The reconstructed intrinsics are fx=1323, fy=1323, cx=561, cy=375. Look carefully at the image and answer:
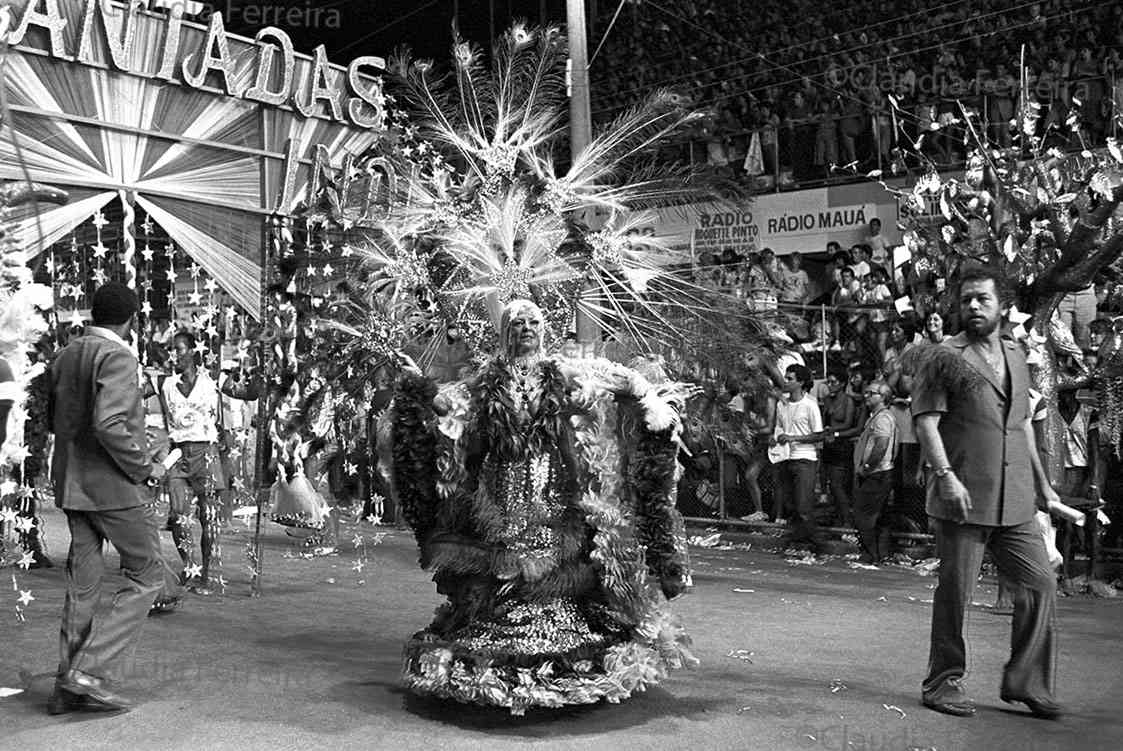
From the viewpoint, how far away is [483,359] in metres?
6.30

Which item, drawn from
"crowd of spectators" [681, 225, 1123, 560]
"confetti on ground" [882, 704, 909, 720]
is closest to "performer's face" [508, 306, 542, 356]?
"crowd of spectators" [681, 225, 1123, 560]

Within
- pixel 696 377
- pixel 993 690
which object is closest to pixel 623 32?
pixel 696 377

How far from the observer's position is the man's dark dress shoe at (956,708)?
571cm

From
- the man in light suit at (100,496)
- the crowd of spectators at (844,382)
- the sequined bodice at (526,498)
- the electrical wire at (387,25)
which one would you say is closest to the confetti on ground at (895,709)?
the crowd of spectators at (844,382)

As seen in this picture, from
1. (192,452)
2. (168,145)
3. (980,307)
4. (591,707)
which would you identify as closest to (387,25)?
(168,145)

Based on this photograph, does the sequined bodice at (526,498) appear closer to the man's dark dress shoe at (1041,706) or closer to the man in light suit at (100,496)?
the man in light suit at (100,496)

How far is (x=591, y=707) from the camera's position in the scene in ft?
19.2

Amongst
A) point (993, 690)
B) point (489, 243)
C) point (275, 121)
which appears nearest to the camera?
point (993, 690)

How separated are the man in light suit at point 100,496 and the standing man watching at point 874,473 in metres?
6.73

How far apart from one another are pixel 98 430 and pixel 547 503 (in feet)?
6.54

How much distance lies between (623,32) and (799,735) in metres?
17.4

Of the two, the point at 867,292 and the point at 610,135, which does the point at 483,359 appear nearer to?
the point at 610,135

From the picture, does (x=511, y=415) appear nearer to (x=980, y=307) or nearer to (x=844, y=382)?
(x=980, y=307)

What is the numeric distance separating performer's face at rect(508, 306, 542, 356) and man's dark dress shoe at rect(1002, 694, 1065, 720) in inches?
101
